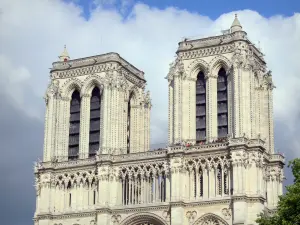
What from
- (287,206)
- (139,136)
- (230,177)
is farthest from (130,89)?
(287,206)

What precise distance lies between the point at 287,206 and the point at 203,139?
22.4 metres

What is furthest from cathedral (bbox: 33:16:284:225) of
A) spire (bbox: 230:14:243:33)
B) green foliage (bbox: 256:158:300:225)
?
green foliage (bbox: 256:158:300:225)

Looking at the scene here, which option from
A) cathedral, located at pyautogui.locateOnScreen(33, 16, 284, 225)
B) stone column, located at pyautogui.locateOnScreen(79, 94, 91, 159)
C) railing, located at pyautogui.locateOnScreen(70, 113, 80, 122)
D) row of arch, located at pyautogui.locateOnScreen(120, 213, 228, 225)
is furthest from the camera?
railing, located at pyautogui.locateOnScreen(70, 113, 80, 122)

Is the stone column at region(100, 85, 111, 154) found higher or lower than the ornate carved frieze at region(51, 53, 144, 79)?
lower

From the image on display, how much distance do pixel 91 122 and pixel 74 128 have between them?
1.94 m

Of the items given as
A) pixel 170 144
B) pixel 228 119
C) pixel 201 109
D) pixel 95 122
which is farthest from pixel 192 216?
pixel 95 122

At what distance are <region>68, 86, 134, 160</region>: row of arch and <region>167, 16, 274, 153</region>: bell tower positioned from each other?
7.79m

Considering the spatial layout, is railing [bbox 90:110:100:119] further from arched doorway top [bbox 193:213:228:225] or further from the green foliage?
the green foliage

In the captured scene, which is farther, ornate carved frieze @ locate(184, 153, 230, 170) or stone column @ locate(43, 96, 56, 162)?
stone column @ locate(43, 96, 56, 162)

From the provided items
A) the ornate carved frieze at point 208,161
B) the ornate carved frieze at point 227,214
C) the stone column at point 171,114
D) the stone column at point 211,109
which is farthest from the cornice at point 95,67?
the ornate carved frieze at point 227,214

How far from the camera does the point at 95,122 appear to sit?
83938mm

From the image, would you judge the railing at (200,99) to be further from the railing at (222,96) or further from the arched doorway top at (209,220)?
the arched doorway top at (209,220)

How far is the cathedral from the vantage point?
247ft

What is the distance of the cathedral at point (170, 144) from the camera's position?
→ 75.2 m
